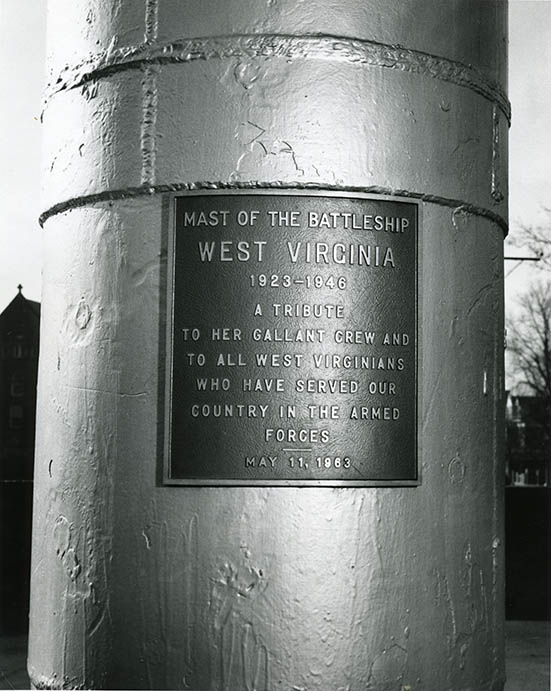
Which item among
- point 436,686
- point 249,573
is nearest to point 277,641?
point 249,573

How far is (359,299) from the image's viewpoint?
4.64m

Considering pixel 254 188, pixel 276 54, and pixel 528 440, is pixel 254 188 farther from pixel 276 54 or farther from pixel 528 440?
pixel 528 440

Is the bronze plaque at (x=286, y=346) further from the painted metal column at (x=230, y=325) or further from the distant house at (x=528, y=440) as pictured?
the distant house at (x=528, y=440)

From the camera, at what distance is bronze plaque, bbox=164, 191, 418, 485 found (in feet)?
14.8

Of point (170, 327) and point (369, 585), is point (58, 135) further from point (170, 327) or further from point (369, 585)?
point (369, 585)

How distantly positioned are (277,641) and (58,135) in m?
2.67

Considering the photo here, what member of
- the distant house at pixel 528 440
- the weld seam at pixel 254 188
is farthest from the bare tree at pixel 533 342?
the weld seam at pixel 254 188

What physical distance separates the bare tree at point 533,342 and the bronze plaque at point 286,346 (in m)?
16.0

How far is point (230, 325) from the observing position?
455cm

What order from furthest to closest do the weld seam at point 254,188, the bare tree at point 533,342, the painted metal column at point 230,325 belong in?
the bare tree at point 533,342
the weld seam at point 254,188
the painted metal column at point 230,325

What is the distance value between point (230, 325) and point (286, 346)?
0.88 feet

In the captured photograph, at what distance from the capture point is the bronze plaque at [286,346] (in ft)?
14.8

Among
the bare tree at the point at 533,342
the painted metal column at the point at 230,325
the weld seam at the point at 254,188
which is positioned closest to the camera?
the painted metal column at the point at 230,325

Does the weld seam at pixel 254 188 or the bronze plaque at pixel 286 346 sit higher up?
the weld seam at pixel 254 188
